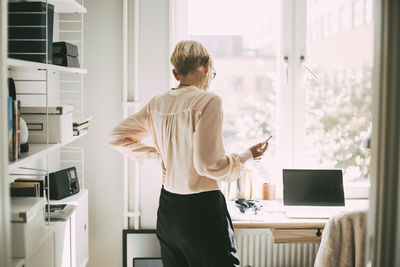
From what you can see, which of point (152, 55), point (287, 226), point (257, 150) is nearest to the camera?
point (257, 150)

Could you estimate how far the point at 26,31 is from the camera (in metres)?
1.78

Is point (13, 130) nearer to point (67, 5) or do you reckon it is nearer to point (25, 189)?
point (25, 189)

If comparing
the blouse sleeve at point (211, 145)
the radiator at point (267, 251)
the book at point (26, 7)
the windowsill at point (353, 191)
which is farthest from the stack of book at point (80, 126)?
the windowsill at point (353, 191)

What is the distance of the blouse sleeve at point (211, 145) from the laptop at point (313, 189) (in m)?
1.14

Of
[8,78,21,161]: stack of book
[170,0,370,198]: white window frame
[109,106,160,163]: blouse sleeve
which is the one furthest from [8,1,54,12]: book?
[170,0,370,198]: white window frame

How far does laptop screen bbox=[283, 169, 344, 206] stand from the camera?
264 centimetres

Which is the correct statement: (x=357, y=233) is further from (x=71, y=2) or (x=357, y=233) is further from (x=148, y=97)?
(x=71, y=2)

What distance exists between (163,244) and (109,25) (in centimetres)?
153

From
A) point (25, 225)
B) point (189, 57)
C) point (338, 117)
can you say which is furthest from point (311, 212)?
point (25, 225)

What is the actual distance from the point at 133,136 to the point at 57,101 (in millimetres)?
1018

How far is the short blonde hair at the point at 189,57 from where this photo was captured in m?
1.68

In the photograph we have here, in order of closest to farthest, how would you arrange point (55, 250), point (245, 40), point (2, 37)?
point (2, 37) < point (55, 250) < point (245, 40)

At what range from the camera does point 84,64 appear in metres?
2.78

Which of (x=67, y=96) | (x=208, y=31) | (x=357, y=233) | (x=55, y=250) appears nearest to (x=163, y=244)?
(x=55, y=250)
